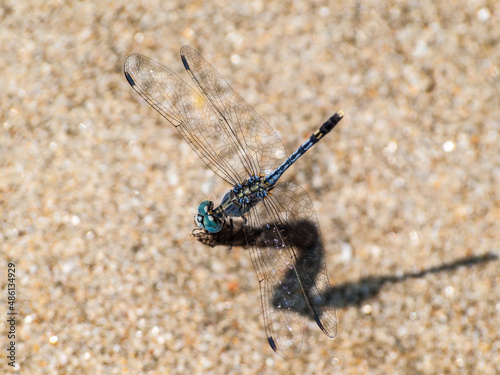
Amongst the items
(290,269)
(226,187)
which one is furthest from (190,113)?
(290,269)

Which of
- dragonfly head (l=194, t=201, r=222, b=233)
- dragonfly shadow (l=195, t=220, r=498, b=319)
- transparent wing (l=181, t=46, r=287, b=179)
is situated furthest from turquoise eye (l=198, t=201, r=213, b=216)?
transparent wing (l=181, t=46, r=287, b=179)

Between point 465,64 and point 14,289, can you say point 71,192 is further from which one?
point 465,64

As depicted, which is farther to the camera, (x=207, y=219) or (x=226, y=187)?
(x=226, y=187)

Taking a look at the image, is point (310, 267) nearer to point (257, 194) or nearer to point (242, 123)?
point (257, 194)

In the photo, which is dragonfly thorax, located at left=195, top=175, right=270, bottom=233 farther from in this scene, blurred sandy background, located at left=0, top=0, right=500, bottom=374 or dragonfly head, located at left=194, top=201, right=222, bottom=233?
blurred sandy background, located at left=0, top=0, right=500, bottom=374

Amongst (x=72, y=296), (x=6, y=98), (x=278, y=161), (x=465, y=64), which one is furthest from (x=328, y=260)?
(x=6, y=98)

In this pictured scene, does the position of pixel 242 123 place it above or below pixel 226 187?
above

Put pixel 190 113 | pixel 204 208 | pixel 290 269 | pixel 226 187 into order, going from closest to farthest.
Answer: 1. pixel 290 269
2. pixel 204 208
3. pixel 190 113
4. pixel 226 187
